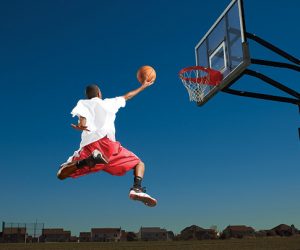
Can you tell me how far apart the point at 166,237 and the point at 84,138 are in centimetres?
9422

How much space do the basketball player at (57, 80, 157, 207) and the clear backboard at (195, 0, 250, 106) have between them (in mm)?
3895

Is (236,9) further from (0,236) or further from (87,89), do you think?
(0,236)

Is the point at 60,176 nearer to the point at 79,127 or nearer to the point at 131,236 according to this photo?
the point at 79,127

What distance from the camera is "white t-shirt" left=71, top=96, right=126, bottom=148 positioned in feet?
16.9

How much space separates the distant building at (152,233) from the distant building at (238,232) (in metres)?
12.8

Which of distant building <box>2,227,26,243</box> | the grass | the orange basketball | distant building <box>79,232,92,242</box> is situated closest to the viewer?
the orange basketball

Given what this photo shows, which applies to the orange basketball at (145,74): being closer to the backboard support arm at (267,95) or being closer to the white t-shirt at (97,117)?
the white t-shirt at (97,117)

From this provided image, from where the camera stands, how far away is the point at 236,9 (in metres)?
8.91

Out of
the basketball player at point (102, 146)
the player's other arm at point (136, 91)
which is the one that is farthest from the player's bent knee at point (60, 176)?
the player's other arm at point (136, 91)

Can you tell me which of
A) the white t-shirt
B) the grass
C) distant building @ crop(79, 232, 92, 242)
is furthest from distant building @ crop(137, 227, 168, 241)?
the white t-shirt

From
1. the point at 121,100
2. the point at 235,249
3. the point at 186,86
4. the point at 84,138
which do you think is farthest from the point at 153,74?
the point at 235,249

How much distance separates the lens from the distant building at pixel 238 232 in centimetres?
9493

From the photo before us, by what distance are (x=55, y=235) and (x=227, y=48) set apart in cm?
8290

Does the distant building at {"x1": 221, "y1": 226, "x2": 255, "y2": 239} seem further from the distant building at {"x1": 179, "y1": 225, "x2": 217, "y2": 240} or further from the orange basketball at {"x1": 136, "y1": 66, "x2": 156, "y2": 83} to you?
the orange basketball at {"x1": 136, "y1": 66, "x2": 156, "y2": 83}
